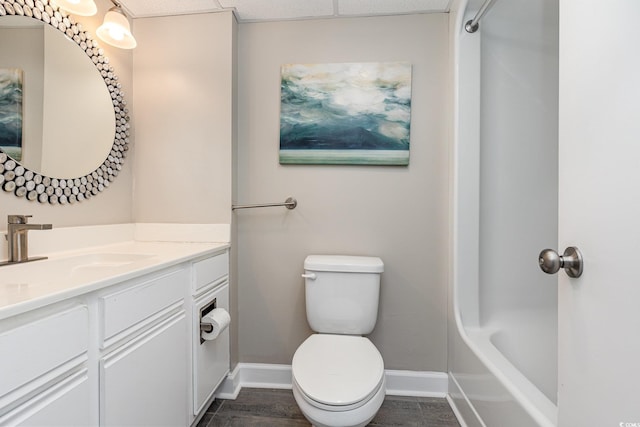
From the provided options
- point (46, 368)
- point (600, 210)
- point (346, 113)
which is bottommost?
point (46, 368)

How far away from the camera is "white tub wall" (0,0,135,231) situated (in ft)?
3.82

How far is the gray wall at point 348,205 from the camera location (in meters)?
1.68

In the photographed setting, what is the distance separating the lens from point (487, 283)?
1550mm

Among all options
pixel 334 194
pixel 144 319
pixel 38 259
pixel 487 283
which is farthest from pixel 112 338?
pixel 487 283

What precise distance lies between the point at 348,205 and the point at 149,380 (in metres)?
1.20

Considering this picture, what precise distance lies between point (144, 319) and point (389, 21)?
6.15 feet

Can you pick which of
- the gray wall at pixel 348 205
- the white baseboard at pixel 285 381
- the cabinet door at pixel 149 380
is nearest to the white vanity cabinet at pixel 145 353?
the cabinet door at pixel 149 380

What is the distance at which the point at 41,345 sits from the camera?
660 mm

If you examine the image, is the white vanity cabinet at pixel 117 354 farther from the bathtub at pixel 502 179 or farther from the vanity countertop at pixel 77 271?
the bathtub at pixel 502 179

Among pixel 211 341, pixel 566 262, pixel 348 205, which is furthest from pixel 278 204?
pixel 566 262

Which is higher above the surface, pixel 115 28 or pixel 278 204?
pixel 115 28

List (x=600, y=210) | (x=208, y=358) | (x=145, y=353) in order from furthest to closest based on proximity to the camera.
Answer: (x=208, y=358) → (x=145, y=353) → (x=600, y=210)

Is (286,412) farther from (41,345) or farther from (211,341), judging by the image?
(41,345)

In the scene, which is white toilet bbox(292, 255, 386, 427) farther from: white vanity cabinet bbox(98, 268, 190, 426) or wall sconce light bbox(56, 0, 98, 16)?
wall sconce light bbox(56, 0, 98, 16)
